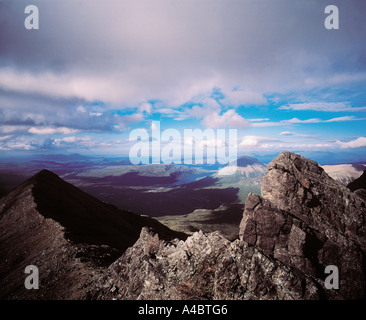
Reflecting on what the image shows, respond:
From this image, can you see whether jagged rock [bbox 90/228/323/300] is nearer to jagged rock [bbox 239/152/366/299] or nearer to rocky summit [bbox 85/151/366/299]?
rocky summit [bbox 85/151/366/299]

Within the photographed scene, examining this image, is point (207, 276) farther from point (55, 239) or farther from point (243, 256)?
point (55, 239)

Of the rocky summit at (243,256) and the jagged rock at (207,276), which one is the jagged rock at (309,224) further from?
the jagged rock at (207,276)

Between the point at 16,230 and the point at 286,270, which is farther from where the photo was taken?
the point at 16,230

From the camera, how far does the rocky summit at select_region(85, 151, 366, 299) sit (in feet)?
49.5

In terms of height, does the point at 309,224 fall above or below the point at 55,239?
above

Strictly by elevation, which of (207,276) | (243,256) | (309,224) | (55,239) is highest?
(243,256)

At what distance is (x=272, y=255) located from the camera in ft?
68.4

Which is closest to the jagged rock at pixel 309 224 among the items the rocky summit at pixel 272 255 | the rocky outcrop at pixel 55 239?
the rocky summit at pixel 272 255

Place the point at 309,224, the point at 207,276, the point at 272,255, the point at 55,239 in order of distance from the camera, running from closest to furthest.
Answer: the point at 207,276 < the point at 272,255 < the point at 309,224 < the point at 55,239

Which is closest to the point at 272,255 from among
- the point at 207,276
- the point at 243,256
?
the point at 243,256
